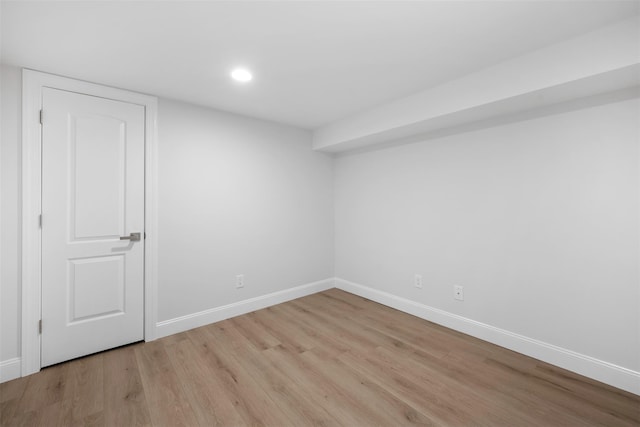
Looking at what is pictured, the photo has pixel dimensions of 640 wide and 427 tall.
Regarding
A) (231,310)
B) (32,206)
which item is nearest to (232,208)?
(231,310)

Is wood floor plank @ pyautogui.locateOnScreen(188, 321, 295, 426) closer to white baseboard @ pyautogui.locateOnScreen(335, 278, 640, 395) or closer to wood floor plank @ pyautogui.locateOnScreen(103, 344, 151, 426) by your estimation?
wood floor plank @ pyautogui.locateOnScreen(103, 344, 151, 426)

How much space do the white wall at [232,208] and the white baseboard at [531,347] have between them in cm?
143

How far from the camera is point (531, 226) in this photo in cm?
231

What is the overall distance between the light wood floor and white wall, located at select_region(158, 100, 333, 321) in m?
0.65

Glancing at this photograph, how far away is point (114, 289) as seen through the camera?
8.00 feet

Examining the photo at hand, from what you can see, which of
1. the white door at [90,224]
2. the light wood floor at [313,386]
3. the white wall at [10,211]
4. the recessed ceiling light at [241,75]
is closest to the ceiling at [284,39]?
the recessed ceiling light at [241,75]

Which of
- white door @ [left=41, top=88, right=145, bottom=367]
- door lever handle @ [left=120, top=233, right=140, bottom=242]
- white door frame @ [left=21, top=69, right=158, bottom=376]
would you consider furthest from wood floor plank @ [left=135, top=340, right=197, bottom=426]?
door lever handle @ [left=120, top=233, right=140, bottom=242]

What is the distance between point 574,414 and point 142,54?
3.65 m

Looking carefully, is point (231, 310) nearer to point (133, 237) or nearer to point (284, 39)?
point (133, 237)

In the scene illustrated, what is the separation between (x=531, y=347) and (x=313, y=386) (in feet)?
6.07

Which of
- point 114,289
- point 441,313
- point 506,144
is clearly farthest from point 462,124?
point 114,289

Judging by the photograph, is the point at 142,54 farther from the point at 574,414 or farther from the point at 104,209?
the point at 574,414

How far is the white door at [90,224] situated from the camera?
2170 millimetres

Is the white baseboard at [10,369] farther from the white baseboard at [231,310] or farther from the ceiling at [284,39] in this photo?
the ceiling at [284,39]
